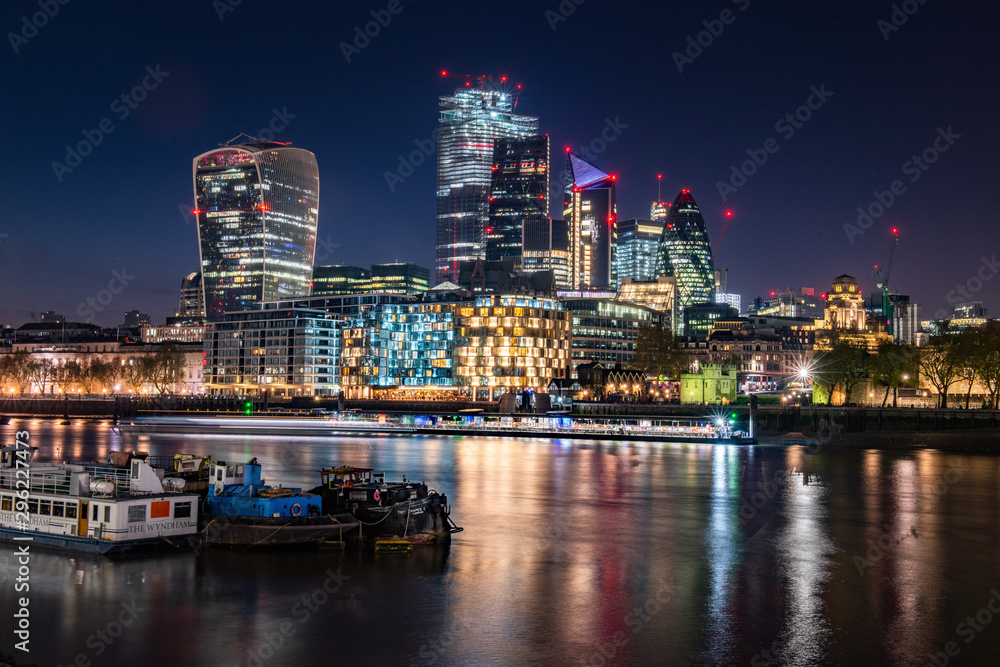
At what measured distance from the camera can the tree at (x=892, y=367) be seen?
150625mm

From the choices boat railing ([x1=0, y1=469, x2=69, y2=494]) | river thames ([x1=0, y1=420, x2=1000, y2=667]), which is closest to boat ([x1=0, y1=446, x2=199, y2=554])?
boat railing ([x1=0, y1=469, x2=69, y2=494])

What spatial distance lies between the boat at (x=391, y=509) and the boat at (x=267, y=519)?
550mm

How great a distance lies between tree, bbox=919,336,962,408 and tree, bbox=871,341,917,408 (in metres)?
2.02

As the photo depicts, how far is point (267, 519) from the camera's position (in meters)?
39.7

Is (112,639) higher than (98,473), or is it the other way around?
(98,473)

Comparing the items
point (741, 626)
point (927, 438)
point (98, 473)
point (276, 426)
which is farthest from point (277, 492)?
point (276, 426)

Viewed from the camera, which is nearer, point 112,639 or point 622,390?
point 112,639

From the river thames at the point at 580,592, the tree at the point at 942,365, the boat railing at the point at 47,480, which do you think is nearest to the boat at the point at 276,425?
the tree at the point at 942,365

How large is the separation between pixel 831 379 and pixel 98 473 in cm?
14758

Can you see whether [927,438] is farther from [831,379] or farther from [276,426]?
[276,426]

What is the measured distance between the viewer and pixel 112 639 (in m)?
26.9

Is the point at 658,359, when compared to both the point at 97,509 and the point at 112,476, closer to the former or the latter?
the point at 112,476

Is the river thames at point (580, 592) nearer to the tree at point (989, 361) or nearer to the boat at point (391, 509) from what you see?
the boat at point (391, 509)

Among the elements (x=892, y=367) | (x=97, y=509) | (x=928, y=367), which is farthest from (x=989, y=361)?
(x=97, y=509)
